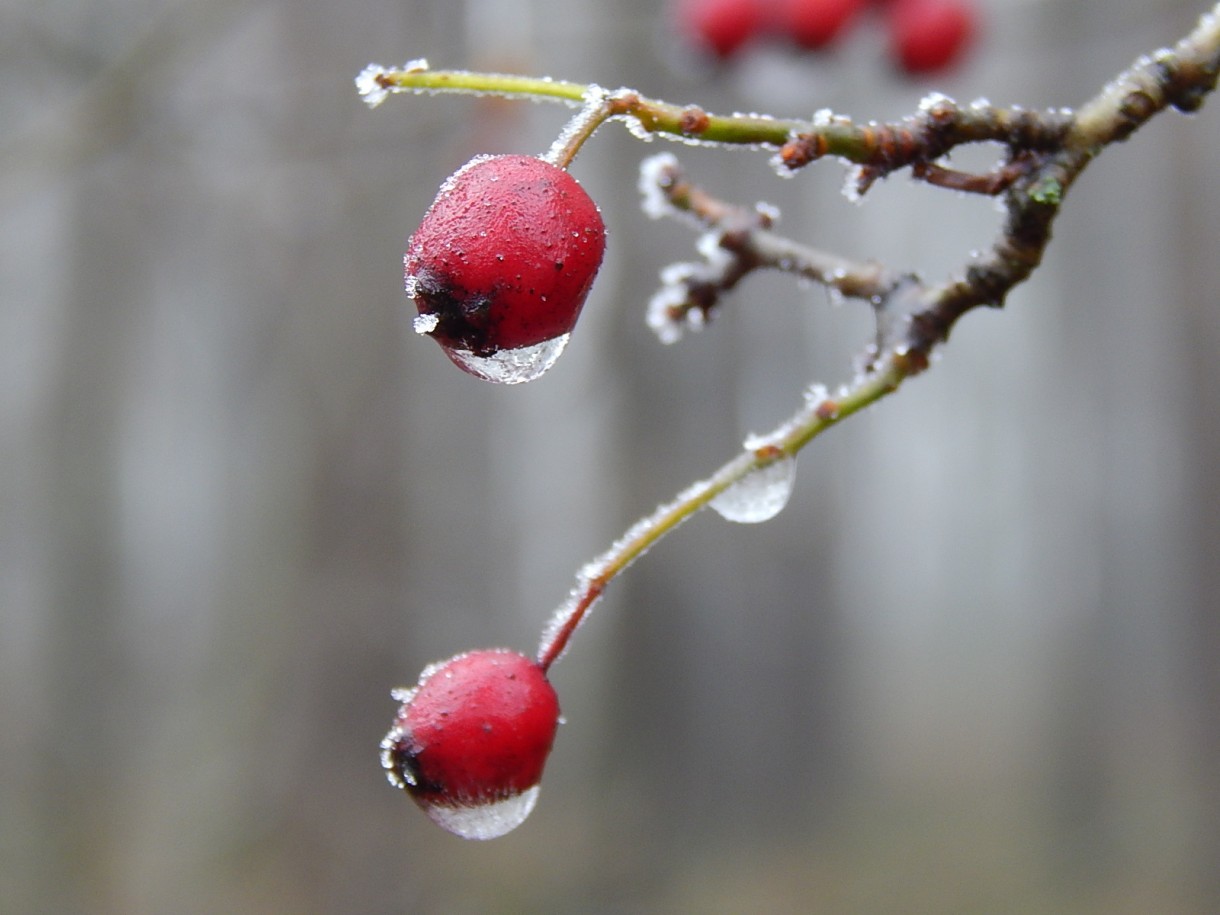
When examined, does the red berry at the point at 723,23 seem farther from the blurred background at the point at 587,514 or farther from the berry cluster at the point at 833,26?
the blurred background at the point at 587,514

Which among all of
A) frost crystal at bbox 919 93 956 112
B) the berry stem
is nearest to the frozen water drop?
the berry stem

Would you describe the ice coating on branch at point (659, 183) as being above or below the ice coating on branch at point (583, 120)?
above

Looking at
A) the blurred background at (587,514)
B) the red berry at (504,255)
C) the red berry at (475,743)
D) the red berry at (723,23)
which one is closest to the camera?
the red berry at (504,255)

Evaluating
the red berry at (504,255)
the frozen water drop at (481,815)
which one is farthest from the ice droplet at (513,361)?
the frozen water drop at (481,815)

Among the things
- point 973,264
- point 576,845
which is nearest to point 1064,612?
point 576,845

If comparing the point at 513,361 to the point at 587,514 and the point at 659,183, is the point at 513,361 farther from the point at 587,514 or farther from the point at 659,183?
the point at 587,514

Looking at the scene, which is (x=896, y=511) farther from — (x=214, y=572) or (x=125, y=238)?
(x=125, y=238)

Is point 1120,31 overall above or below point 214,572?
below

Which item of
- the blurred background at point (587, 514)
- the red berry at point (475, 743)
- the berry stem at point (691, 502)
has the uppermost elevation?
the blurred background at point (587, 514)
